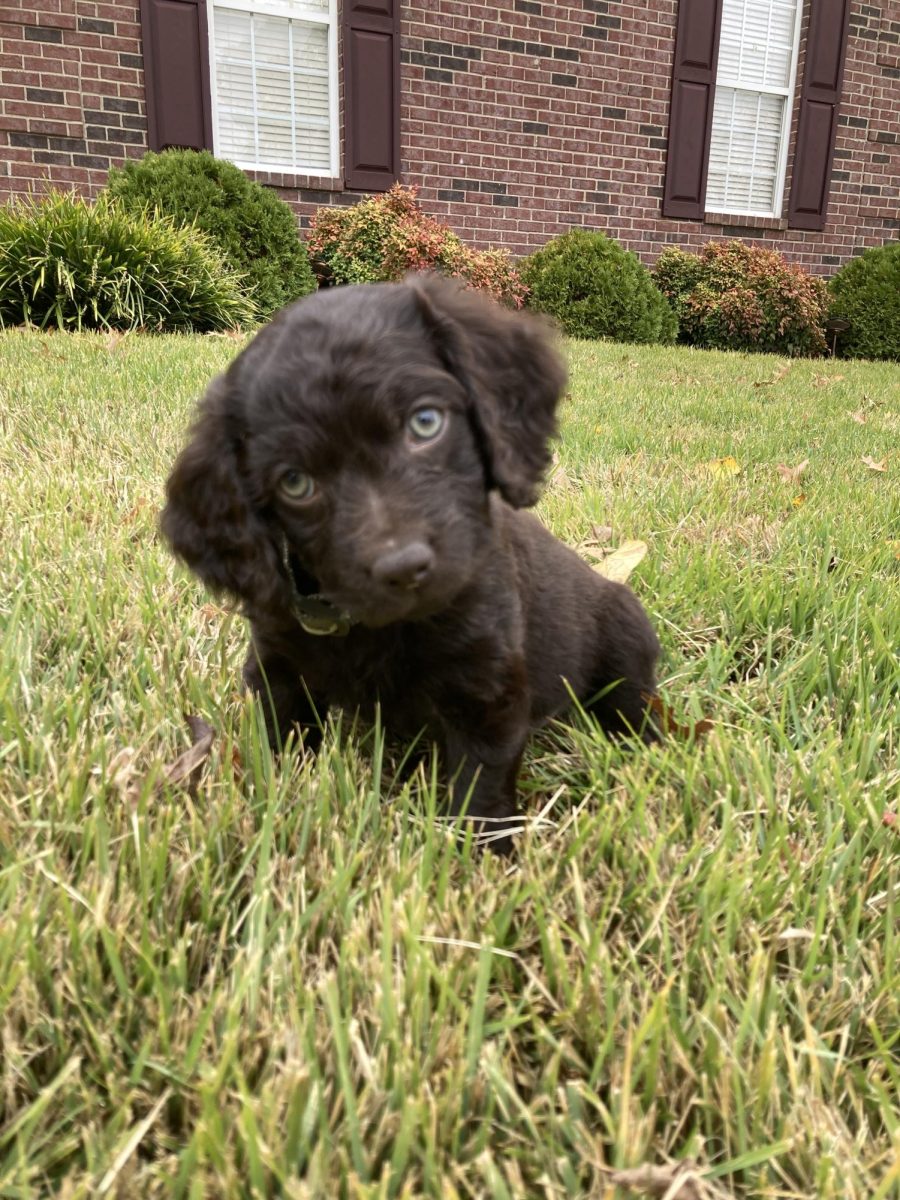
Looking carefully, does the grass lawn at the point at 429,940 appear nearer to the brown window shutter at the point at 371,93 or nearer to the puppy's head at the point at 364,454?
the puppy's head at the point at 364,454

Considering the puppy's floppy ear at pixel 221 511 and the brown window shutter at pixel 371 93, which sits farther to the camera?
the brown window shutter at pixel 371 93

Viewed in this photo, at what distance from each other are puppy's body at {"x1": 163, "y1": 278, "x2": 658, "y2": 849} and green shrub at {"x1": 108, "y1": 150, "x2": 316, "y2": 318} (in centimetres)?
760

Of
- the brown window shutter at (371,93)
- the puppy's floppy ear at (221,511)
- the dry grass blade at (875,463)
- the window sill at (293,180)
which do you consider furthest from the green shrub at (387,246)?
the puppy's floppy ear at (221,511)

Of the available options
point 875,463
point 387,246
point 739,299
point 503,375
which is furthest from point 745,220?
point 503,375

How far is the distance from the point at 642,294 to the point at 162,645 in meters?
10.1

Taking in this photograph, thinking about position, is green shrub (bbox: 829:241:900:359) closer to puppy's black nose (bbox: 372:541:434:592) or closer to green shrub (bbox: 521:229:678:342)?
green shrub (bbox: 521:229:678:342)

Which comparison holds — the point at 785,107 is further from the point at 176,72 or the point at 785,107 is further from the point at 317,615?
the point at 317,615

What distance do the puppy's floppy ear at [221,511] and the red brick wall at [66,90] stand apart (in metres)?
9.15

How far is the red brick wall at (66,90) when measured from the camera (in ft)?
28.9

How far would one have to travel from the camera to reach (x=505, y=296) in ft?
33.8

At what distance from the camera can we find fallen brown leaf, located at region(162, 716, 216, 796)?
1639mm

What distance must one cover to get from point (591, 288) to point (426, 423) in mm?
9867

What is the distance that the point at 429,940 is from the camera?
3.98 feet

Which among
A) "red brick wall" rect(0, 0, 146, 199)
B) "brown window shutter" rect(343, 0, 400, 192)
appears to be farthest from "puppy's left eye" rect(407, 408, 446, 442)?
"brown window shutter" rect(343, 0, 400, 192)
